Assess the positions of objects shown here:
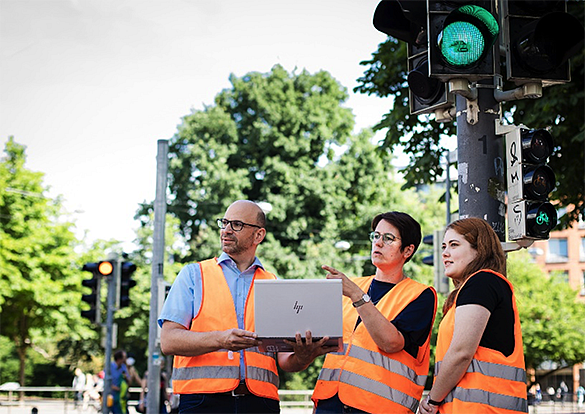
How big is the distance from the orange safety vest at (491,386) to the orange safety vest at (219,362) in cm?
114

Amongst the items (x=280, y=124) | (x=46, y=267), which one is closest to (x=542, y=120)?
(x=280, y=124)

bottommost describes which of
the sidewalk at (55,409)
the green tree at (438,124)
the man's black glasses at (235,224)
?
the sidewalk at (55,409)

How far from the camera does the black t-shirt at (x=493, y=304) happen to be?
4.06 metres

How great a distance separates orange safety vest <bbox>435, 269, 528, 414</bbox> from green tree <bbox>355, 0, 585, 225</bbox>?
9.32 m

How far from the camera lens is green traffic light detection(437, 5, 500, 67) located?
5340 mm

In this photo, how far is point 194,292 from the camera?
4.72m

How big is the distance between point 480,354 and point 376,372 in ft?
2.35

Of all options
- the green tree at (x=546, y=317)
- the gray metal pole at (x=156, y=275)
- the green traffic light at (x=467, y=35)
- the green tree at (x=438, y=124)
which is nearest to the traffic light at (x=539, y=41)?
the green traffic light at (x=467, y=35)

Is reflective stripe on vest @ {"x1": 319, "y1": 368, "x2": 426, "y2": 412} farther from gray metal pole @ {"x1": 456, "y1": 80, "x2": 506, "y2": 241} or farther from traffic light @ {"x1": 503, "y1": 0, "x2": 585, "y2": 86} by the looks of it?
traffic light @ {"x1": 503, "y1": 0, "x2": 585, "y2": 86}

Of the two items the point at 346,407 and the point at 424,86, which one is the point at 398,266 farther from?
the point at 424,86

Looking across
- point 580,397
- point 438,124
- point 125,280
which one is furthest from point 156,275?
point 580,397

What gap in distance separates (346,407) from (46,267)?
3376cm

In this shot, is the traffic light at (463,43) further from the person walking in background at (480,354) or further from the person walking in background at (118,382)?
the person walking in background at (118,382)

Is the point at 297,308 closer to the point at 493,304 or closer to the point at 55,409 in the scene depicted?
the point at 493,304
